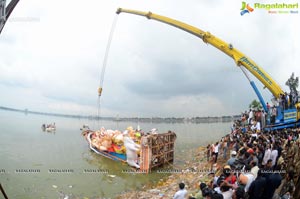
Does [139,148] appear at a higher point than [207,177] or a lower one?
higher

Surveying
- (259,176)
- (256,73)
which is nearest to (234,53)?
(256,73)

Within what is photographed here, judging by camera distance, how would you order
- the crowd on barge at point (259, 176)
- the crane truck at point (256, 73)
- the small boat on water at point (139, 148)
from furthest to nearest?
1. the small boat on water at point (139, 148)
2. the crane truck at point (256, 73)
3. the crowd on barge at point (259, 176)

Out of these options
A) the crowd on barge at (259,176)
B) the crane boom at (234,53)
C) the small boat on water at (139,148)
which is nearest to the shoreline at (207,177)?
the crowd on barge at (259,176)

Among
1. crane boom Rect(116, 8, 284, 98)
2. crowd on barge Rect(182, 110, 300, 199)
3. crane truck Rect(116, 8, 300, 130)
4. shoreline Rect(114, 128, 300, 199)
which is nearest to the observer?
crowd on barge Rect(182, 110, 300, 199)

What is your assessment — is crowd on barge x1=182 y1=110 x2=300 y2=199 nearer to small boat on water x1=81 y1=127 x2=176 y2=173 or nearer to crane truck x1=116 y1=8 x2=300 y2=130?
crane truck x1=116 y1=8 x2=300 y2=130

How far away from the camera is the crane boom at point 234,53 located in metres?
14.2

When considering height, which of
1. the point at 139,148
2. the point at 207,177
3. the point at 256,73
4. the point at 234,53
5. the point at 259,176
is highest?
the point at 234,53

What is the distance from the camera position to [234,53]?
1448cm

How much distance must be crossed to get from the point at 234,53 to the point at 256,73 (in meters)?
1.62

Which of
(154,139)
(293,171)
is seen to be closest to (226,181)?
(293,171)

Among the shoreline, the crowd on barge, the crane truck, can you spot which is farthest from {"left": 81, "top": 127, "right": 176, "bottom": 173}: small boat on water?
the crowd on barge

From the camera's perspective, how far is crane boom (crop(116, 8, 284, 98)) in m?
14.2

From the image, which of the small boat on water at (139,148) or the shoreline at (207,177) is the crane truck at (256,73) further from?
the small boat on water at (139,148)

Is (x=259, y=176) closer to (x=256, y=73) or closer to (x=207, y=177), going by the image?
(x=207, y=177)
